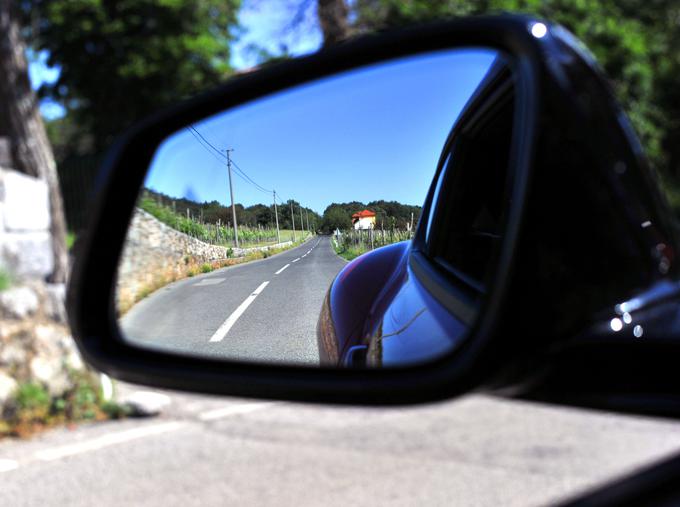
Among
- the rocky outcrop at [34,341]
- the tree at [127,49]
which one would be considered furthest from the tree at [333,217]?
the tree at [127,49]

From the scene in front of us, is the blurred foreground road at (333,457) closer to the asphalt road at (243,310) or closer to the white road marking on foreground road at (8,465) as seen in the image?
the white road marking on foreground road at (8,465)

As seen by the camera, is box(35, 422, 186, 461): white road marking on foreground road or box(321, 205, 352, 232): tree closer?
box(321, 205, 352, 232): tree

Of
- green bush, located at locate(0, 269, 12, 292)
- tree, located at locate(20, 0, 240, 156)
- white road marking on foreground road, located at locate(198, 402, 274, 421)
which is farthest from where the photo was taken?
tree, located at locate(20, 0, 240, 156)

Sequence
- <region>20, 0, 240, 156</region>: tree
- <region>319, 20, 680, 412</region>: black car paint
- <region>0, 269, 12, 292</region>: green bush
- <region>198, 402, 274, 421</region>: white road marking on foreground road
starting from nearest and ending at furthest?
<region>319, 20, 680, 412</region>: black car paint, <region>198, 402, 274, 421</region>: white road marking on foreground road, <region>0, 269, 12, 292</region>: green bush, <region>20, 0, 240, 156</region>: tree

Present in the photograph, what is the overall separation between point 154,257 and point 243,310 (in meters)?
0.20

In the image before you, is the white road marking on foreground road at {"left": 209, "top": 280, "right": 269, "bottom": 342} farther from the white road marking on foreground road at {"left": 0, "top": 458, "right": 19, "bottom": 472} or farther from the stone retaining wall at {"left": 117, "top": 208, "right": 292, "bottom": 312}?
the white road marking on foreground road at {"left": 0, "top": 458, "right": 19, "bottom": 472}

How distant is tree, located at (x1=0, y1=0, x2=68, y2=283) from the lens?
638 centimetres

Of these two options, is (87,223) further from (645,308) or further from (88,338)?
(645,308)

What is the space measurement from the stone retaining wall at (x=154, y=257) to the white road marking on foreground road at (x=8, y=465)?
385 cm

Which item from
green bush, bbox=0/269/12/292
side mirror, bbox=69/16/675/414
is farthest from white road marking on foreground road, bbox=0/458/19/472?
side mirror, bbox=69/16/675/414

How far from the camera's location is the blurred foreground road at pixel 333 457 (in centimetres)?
376

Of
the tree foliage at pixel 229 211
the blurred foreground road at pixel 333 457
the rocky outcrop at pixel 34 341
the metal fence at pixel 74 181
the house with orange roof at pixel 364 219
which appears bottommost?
the blurred foreground road at pixel 333 457

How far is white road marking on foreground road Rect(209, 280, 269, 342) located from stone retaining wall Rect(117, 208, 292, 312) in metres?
0.09

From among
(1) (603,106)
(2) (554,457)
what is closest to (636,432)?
(2) (554,457)
